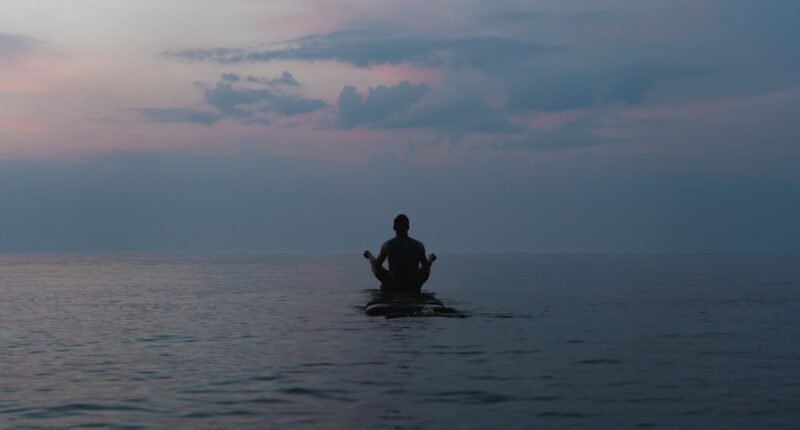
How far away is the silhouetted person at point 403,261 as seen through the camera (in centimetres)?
2881

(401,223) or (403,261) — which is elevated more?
(401,223)

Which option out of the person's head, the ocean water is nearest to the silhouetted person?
the person's head

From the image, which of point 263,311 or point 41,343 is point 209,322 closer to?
point 263,311

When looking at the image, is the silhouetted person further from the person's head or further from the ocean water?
the ocean water

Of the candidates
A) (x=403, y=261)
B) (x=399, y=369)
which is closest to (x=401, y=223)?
(x=403, y=261)

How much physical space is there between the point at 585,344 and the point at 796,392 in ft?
23.5

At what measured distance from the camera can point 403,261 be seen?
29406 millimetres

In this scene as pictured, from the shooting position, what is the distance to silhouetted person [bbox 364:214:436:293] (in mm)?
28812

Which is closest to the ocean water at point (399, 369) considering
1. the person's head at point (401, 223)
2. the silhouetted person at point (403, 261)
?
the silhouetted person at point (403, 261)

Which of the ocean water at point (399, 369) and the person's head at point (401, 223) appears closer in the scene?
the ocean water at point (399, 369)

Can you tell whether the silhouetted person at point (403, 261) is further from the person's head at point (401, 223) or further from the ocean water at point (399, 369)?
the ocean water at point (399, 369)

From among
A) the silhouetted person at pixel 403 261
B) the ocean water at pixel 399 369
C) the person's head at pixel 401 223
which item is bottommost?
the ocean water at pixel 399 369

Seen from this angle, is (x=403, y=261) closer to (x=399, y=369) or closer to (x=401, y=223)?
(x=401, y=223)

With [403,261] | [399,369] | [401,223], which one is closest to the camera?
[399,369]
